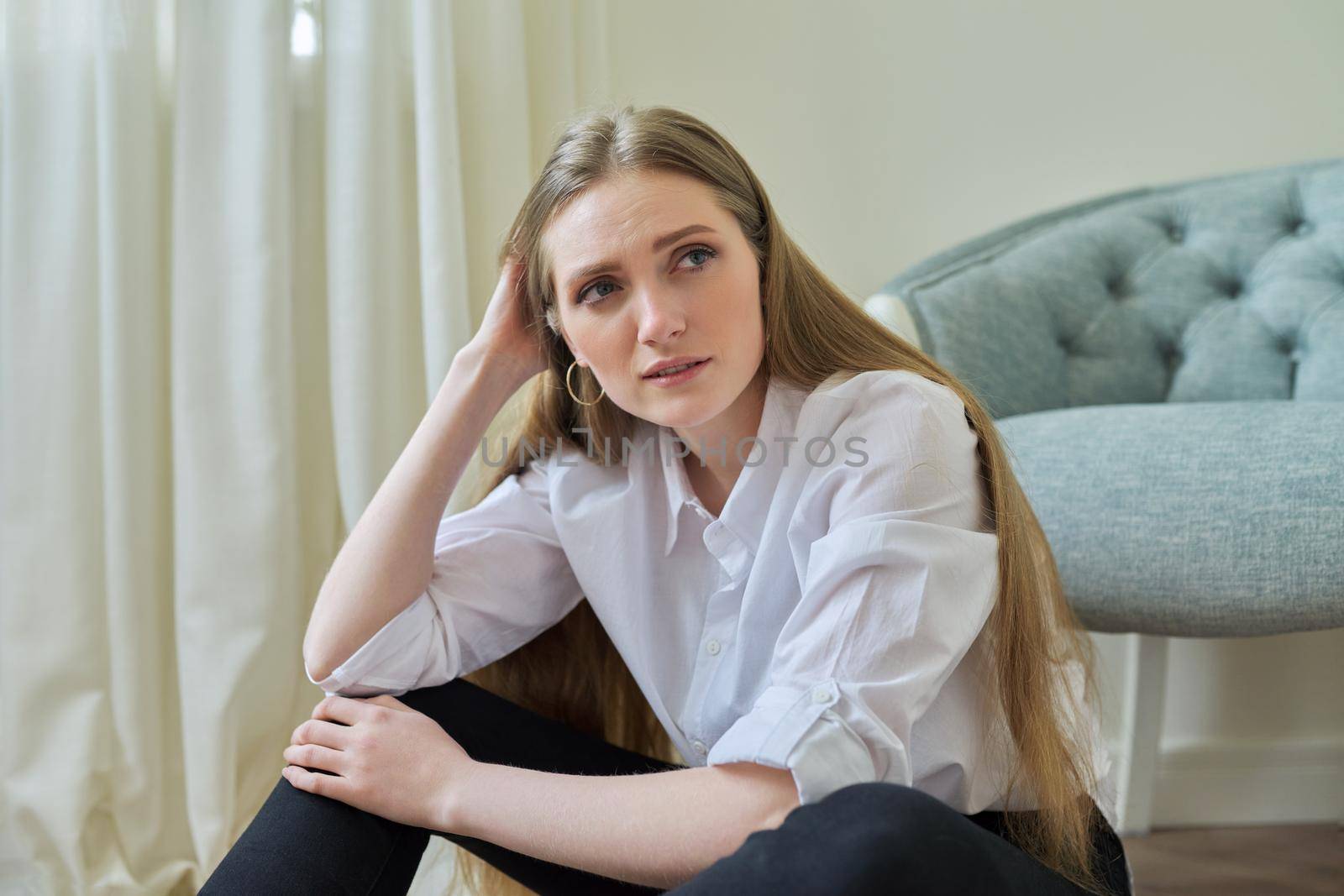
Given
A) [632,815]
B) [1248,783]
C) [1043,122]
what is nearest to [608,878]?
[632,815]

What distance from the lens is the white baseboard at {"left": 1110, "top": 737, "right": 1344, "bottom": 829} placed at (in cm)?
164

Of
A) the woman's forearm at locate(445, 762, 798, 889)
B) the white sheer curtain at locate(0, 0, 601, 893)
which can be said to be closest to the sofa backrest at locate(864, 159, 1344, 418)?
the white sheer curtain at locate(0, 0, 601, 893)

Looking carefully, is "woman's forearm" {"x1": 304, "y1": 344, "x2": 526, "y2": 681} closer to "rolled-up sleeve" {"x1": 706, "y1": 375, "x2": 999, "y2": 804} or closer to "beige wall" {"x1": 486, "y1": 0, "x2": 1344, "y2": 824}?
"rolled-up sleeve" {"x1": 706, "y1": 375, "x2": 999, "y2": 804}

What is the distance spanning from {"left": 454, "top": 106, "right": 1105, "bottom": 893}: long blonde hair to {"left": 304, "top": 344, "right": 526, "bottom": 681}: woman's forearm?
78 millimetres

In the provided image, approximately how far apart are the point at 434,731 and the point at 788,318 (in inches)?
18.9

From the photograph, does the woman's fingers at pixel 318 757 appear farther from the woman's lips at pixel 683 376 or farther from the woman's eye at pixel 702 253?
the woman's eye at pixel 702 253

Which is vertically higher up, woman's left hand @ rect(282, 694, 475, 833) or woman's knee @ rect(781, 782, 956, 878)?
woman's knee @ rect(781, 782, 956, 878)

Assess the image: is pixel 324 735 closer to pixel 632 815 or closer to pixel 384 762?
pixel 384 762

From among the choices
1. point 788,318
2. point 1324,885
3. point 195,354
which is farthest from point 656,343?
point 1324,885

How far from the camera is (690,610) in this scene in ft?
3.37

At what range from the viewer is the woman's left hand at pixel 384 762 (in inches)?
34.2

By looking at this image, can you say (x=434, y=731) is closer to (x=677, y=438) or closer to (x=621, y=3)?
(x=677, y=438)

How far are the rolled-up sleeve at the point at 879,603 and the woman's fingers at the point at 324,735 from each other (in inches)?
13.9

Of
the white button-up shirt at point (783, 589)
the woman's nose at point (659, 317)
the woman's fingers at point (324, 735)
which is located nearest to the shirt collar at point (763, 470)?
the white button-up shirt at point (783, 589)
